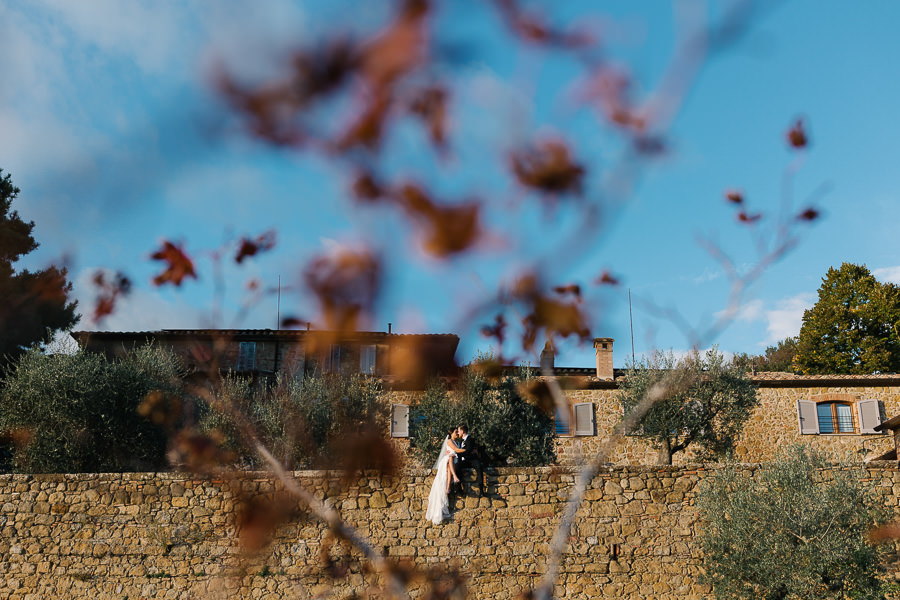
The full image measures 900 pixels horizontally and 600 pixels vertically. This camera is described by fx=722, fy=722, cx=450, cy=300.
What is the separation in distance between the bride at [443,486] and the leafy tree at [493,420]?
345 cm

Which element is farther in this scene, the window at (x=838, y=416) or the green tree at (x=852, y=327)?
the green tree at (x=852, y=327)

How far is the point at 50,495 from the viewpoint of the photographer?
10648 mm

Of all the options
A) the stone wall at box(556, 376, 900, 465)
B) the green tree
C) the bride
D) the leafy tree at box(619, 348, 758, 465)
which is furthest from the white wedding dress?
the green tree

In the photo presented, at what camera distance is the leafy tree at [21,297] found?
27.4 feet

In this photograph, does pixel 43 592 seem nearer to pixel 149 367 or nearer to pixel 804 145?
pixel 149 367

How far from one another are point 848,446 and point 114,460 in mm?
17990

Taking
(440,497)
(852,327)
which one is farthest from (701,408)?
(852,327)

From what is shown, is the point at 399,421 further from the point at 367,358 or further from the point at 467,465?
the point at 467,465

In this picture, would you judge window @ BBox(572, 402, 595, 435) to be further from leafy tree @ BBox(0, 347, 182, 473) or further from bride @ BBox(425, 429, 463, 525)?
leafy tree @ BBox(0, 347, 182, 473)

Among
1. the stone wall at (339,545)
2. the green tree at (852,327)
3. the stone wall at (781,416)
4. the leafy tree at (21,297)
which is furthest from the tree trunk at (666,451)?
the green tree at (852,327)

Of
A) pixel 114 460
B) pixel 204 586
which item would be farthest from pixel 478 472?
pixel 114 460

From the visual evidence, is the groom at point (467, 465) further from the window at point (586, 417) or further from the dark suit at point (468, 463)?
the window at point (586, 417)

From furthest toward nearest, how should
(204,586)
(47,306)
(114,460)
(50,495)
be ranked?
1. (47,306)
2. (114,460)
3. (50,495)
4. (204,586)

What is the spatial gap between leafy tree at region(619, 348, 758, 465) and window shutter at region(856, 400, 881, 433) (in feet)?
16.0
